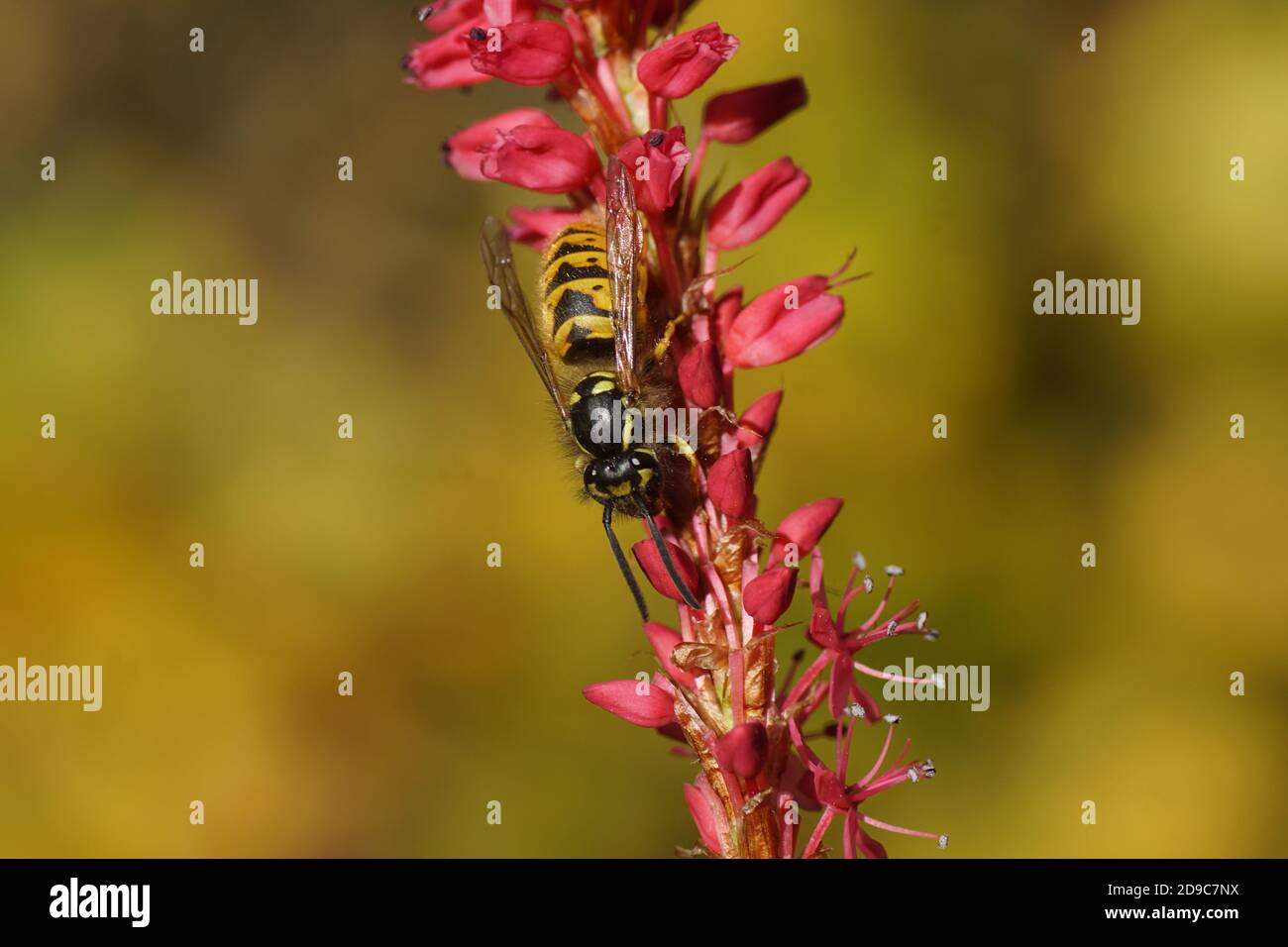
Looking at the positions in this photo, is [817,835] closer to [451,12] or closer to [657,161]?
[657,161]

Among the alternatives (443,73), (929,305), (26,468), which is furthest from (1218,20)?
A: (26,468)

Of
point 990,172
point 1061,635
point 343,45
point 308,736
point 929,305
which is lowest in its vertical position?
point 308,736

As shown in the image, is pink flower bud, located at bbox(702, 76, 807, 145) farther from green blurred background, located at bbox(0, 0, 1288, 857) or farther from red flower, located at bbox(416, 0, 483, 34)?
green blurred background, located at bbox(0, 0, 1288, 857)

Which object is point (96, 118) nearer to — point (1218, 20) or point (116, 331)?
point (116, 331)
